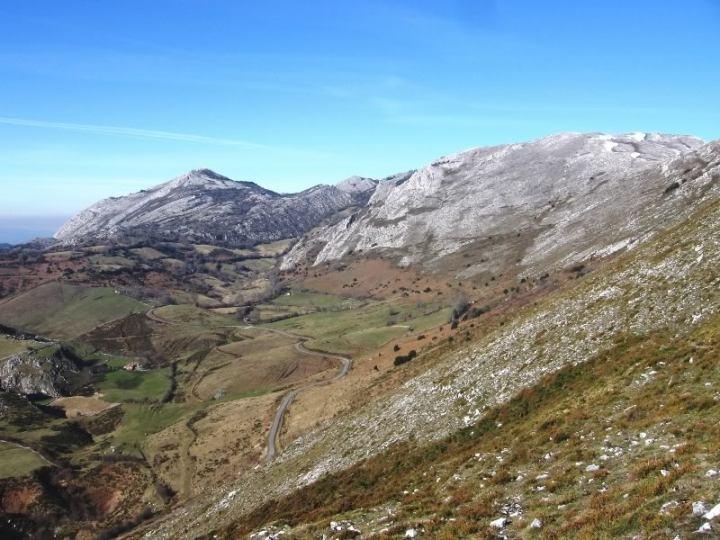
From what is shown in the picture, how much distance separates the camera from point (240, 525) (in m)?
46.0

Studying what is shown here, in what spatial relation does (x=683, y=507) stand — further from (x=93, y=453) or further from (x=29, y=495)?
(x=93, y=453)

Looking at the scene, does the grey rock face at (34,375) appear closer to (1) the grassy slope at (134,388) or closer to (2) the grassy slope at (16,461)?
(1) the grassy slope at (134,388)

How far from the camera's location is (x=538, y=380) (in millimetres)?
44125

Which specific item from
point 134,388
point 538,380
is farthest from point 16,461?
point 538,380

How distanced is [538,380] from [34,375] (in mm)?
197102

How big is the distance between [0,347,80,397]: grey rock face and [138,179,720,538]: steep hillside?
147 metres

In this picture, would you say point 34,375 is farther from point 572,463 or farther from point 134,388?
point 572,463

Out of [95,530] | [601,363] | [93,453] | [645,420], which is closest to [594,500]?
[645,420]

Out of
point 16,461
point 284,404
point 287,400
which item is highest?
point 287,400

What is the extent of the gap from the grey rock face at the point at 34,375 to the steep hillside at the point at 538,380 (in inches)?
5779

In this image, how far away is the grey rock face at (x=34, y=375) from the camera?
607 ft

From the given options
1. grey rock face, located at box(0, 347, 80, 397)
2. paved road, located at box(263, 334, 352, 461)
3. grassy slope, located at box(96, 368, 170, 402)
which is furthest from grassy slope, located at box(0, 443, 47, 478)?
grey rock face, located at box(0, 347, 80, 397)

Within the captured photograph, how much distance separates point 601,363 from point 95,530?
293ft

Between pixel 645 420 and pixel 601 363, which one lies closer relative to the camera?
pixel 645 420
